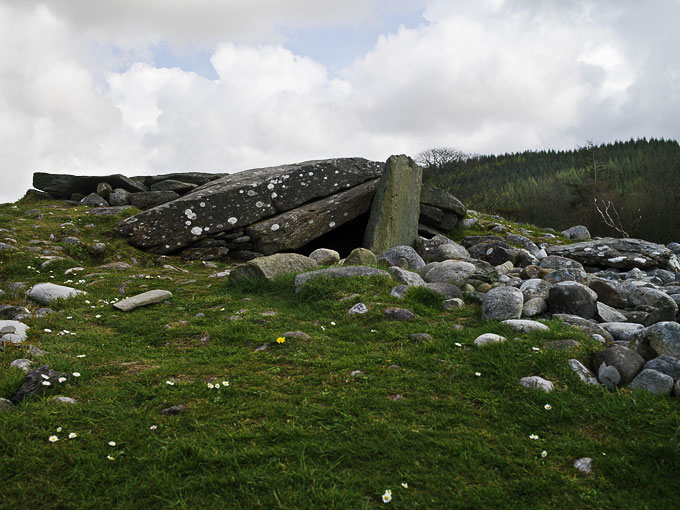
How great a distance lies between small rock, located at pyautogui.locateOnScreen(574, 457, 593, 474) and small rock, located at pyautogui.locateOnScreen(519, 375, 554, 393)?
0.94 metres

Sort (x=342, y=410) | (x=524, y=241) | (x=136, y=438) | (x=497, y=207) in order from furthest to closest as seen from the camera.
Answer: (x=497, y=207) < (x=524, y=241) < (x=342, y=410) < (x=136, y=438)

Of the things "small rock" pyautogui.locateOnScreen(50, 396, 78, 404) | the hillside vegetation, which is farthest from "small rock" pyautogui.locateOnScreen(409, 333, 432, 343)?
the hillside vegetation

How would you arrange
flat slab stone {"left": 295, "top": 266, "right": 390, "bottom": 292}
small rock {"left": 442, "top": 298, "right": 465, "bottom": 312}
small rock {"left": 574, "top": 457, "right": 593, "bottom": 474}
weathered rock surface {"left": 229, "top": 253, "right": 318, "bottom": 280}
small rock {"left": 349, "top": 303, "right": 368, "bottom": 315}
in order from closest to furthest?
small rock {"left": 574, "top": 457, "right": 593, "bottom": 474}
small rock {"left": 349, "top": 303, "right": 368, "bottom": 315}
small rock {"left": 442, "top": 298, "right": 465, "bottom": 312}
flat slab stone {"left": 295, "top": 266, "right": 390, "bottom": 292}
weathered rock surface {"left": 229, "top": 253, "right": 318, "bottom": 280}

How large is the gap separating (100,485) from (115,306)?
4.69m

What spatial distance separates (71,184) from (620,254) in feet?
60.2

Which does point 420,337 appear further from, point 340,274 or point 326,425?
point 340,274

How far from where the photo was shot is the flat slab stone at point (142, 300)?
728cm

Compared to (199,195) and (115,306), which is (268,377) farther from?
(199,195)

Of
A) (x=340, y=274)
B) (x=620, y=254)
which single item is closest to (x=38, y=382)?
(x=340, y=274)

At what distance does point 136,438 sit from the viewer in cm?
356

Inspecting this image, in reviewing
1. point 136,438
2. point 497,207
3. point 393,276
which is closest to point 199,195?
point 393,276

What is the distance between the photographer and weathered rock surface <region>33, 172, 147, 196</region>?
1647cm

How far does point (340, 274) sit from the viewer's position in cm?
801

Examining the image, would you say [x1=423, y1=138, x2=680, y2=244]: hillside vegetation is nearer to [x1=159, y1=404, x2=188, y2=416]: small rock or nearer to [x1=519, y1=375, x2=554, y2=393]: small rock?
[x1=519, y1=375, x2=554, y2=393]: small rock
